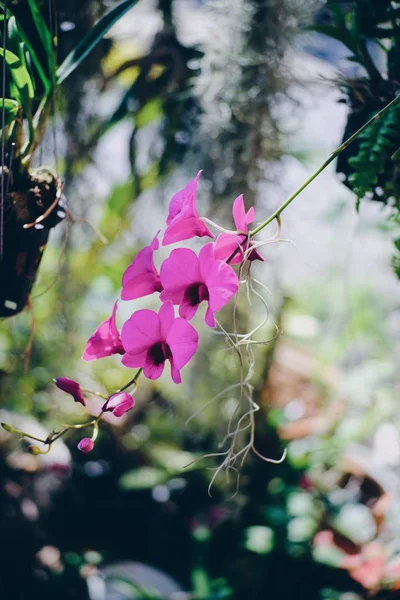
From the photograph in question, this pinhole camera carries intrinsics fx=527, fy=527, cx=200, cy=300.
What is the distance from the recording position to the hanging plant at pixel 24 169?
1.97 ft

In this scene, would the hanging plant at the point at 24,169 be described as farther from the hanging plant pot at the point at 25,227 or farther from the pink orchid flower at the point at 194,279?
the pink orchid flower at the point at 194,279

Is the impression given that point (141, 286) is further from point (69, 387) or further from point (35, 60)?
point (35, 60)

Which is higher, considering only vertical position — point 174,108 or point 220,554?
point 174,108

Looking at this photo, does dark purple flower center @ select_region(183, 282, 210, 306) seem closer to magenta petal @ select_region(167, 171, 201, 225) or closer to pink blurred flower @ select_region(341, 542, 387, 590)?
magenta petal @ select_region(167, 171, 201, 225)

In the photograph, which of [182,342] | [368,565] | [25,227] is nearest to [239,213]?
[182,342]

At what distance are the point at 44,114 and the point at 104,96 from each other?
759mm

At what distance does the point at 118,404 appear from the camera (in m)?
0.45

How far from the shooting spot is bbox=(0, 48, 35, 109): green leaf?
22.9 inches

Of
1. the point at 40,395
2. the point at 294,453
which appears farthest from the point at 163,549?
the point at 40,395

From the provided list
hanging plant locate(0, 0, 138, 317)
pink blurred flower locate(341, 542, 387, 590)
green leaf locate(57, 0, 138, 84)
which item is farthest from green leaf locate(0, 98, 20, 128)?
pink blurred flower locate(341, 542, 387, 590)

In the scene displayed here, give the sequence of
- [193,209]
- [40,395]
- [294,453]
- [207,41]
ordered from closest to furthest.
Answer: [193,209] → [207,41] → [294,453] → [40,395]

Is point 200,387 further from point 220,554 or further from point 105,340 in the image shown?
point 105,340

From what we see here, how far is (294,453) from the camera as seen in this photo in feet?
5.30

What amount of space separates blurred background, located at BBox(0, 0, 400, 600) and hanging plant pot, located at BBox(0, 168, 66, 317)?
311 millimetres
